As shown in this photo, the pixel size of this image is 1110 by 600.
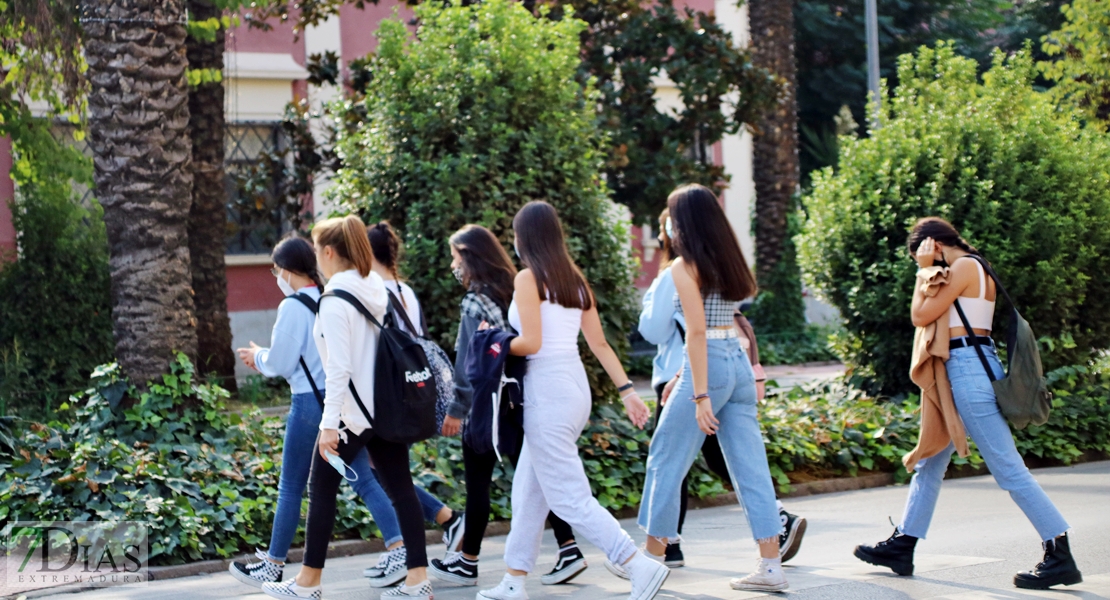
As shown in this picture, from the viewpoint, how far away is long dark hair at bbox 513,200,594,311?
5.40 metres

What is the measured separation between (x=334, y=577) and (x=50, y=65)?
20.2 ft

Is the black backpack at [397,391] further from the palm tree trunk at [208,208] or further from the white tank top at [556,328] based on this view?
the palm tree trunk at [208,208]

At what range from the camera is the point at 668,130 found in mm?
17312

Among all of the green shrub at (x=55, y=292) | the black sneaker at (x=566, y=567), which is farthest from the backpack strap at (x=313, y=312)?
the green shrub at (x=55, y=292)

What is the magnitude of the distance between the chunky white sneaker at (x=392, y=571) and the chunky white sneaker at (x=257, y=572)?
469mm

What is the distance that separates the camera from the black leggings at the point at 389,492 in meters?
5.44

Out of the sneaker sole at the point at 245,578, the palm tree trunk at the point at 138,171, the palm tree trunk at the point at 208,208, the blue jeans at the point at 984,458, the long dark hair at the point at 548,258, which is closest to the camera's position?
the long dark hair at the point at 548,258

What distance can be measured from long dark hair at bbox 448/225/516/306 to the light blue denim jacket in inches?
29.5

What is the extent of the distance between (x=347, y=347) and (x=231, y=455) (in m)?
3.13

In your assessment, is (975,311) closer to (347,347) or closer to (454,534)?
(454,534)

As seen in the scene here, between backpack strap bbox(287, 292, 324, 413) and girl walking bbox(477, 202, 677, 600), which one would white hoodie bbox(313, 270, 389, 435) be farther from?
girl walking bbox(477, 202, 677, 600)

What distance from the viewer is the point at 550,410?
527cm

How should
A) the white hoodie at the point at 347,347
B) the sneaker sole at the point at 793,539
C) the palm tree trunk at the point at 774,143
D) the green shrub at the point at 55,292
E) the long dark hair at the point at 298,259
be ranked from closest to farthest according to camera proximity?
the white hoodie at the point at 347,347 < the long dark hair at the point at 298,259 < the sneaker sole at the point at 793,539 < the green shrub at the point at 55,292 < the palm tree trunk at the point at 774,143

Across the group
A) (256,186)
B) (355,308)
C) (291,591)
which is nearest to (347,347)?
(355,308)
